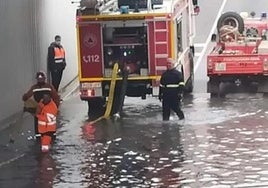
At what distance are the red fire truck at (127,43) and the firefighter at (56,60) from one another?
254 centimetres

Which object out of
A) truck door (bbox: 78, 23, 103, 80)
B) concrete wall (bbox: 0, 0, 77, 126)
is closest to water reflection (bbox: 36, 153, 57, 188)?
concrete wall (bbox: 0, 0, 77, 126)

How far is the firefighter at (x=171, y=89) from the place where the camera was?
2088 cm

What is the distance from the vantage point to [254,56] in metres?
24.9

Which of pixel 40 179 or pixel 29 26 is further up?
pixel 29 26

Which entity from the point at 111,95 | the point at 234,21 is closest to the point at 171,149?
the point at 111,95

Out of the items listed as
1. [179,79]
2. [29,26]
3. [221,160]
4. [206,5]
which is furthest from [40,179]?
[206,5]

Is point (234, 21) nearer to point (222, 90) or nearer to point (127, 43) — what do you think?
point (222, 90)

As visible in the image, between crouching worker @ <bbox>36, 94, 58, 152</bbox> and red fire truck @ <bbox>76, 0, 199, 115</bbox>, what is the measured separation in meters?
5.05

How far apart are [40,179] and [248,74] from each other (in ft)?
37.3

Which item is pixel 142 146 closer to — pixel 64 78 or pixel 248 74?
pixel 248 74

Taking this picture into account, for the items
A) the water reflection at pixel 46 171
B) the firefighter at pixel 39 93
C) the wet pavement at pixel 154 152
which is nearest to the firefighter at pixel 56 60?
the wet pavement at pixel 154 152

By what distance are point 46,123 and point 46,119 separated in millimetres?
101

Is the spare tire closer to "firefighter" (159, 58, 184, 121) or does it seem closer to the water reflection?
"firefighter" (159, 58, 184, 121)

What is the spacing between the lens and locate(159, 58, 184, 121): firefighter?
20875mm
